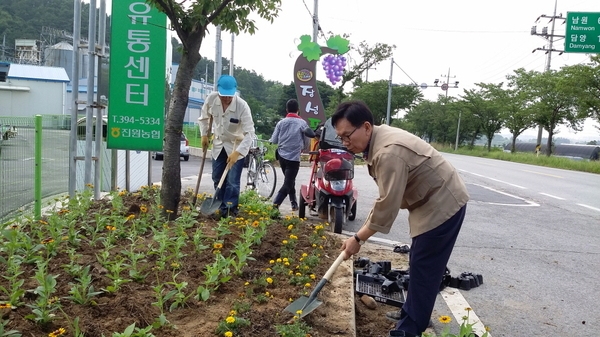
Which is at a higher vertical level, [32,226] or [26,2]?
[26,2]

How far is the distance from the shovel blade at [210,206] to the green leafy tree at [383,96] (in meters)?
41.3

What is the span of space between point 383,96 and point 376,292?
44.4 meters

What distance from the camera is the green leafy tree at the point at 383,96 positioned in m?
47.1

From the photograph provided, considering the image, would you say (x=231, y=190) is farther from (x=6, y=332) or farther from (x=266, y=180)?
(x=6, y=332)

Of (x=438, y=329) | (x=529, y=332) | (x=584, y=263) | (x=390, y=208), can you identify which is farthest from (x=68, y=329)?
(x=584, y=263)

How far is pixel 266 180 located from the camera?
9.32 m


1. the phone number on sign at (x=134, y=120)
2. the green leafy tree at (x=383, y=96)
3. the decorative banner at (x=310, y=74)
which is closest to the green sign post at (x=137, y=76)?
the phone number on sign at (x=134, y=120)

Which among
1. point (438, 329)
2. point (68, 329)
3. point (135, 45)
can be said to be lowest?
point (438, 329)

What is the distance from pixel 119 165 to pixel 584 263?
22.2 feet

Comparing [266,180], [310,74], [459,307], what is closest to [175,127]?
[459,307]

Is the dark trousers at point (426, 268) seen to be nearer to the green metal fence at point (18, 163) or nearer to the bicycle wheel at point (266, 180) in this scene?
the green metal fence at point (18, 163)

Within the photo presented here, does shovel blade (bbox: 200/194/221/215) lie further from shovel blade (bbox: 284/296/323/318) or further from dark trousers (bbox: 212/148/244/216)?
shovel blade (bbox: 284/296/323/318)

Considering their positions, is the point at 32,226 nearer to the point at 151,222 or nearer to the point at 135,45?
the point at 151,222

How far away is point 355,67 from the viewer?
3809 cm
